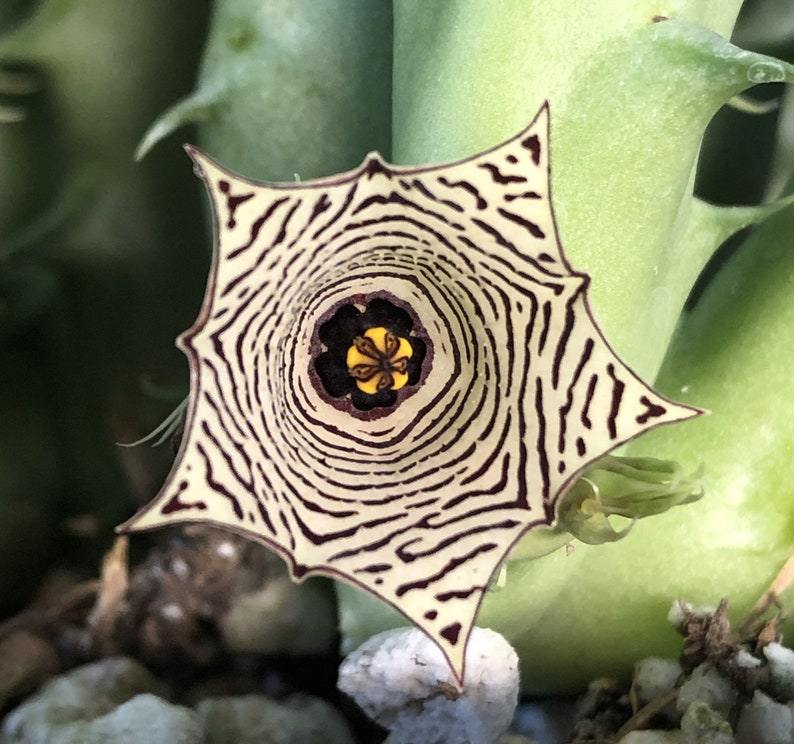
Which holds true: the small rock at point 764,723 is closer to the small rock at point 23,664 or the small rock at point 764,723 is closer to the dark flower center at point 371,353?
the dark flower center at point 371,353

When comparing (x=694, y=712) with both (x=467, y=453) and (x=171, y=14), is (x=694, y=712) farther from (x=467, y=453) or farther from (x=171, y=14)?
(x=171, y=14)

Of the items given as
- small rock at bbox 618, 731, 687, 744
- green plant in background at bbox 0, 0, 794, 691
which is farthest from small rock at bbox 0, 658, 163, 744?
small rock at bbox 618, 731, 687, 744

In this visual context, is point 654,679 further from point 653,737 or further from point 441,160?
point 441,160

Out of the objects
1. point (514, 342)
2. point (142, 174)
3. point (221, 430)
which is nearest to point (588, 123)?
point (514, 342)

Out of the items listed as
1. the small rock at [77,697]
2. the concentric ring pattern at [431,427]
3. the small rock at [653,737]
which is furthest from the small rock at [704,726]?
the small rock at [77,697]

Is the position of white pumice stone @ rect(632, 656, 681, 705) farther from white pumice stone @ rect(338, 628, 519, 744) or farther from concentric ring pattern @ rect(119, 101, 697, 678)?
concentric ring pattern @ rect(119, 101, 697, 678)

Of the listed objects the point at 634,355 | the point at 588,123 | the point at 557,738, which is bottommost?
the point at 557,738

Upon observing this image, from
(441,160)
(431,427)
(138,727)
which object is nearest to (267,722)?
(138,727)
